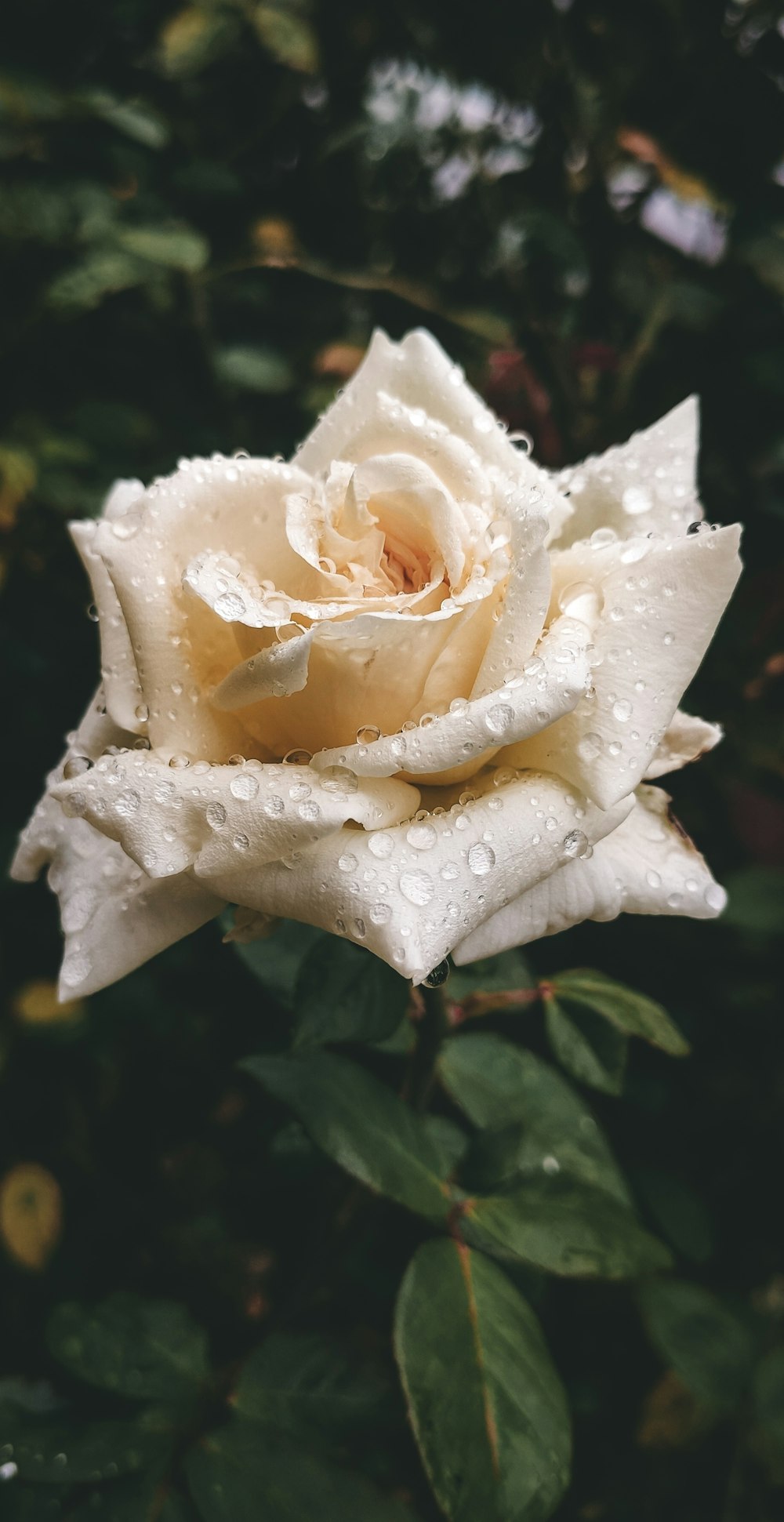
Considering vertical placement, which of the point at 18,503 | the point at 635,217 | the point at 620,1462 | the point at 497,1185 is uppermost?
the point at 635,217

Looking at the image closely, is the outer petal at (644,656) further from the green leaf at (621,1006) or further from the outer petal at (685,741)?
the green leaf at (621,1006)

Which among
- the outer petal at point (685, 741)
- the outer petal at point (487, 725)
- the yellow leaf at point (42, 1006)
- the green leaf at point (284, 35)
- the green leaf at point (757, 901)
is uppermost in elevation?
the green leaf at point (284, 35)

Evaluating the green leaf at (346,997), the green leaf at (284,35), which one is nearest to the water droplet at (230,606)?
the green leaf at (346,997)

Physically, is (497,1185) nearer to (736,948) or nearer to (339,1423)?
(339,1423)

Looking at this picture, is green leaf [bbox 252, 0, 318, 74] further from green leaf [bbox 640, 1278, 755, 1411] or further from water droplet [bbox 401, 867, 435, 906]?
green leaf [bbox 640, 1278, 755, 1411]

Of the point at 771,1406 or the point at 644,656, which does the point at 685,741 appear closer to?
the point at 644,656

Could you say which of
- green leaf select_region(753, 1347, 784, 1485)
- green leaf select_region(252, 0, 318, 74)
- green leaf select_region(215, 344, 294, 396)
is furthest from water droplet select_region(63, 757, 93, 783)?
green leaf select_region(252, 0, 318, 74)

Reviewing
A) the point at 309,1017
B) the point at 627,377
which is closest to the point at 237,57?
the point at 627,377
